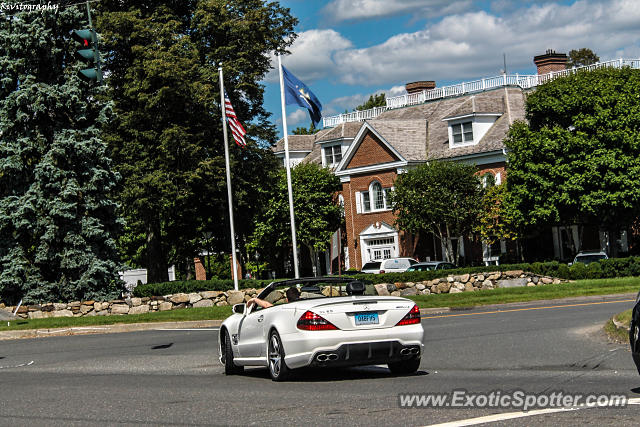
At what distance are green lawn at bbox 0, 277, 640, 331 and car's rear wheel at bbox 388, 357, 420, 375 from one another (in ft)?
53.0

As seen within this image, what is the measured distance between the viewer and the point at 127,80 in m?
44.9

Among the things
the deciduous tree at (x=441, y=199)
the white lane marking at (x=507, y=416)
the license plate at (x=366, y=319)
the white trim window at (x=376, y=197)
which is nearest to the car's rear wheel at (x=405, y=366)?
the license plate at (x=366, y=319)

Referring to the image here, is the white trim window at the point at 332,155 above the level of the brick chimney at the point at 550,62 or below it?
below

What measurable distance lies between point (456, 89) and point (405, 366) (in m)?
53.3

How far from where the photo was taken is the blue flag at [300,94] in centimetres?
3450

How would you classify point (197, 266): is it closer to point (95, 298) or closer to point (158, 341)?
point (95, 298)

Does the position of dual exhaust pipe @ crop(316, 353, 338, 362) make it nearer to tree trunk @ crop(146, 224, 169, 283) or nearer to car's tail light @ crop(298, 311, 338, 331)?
car's tail light @ crop(298, 311, 338, 331)

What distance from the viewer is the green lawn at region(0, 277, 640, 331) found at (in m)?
28.4

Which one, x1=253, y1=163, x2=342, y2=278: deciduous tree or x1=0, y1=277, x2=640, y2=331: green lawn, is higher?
x1=253, y1=163, x2=342, y2=278: deciduous tree

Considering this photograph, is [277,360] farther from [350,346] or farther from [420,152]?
[420,152]

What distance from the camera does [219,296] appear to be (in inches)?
1385

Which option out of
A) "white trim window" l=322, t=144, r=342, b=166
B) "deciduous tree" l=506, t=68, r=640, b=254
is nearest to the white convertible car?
"deciduous tree" l=506, t=68, r=640, b=254

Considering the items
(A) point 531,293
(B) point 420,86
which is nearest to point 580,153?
(A) point 531,293

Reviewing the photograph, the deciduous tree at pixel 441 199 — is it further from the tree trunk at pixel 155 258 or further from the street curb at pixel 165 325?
the street curb at pixel 165 325
